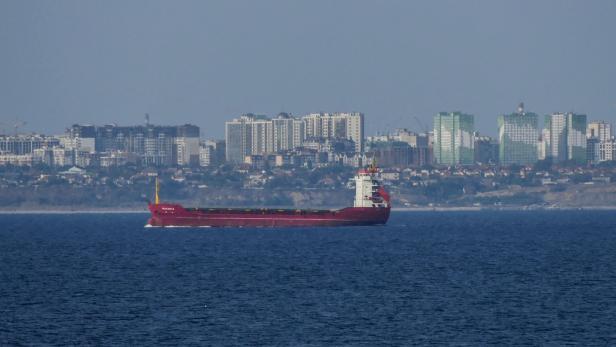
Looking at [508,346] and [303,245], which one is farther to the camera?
[303,245]

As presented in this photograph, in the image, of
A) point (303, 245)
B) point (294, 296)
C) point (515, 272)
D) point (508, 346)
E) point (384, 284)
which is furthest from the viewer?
point (303, 245)

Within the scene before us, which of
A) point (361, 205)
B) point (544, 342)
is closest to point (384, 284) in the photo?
point (544, 342)

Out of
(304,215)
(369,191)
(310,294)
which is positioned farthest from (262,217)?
(310,294)

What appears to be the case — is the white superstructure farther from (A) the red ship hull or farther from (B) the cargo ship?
(A) the red ship hull

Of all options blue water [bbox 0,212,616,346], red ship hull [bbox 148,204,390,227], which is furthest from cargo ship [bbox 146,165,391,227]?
blue water [bbox 0,212,616,346]

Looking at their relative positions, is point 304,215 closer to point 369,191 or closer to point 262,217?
point 262,217

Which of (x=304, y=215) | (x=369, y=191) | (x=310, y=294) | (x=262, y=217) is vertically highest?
(x=369, y=191)

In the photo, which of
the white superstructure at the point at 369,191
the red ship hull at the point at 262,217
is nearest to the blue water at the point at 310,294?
the white superstructure at the point at 369,191

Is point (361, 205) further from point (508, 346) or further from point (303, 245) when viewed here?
point (508, 346)
